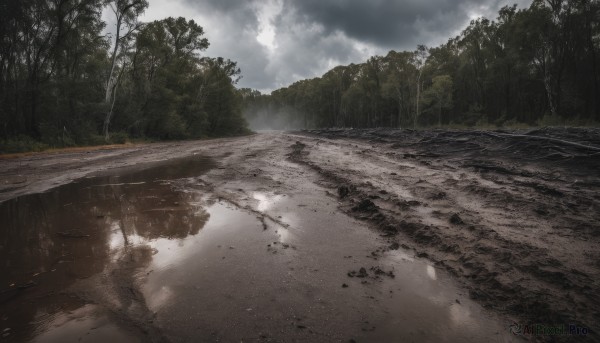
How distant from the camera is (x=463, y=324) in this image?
7.55ft

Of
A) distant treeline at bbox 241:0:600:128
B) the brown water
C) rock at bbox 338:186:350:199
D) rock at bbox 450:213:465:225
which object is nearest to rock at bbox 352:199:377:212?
the brown water

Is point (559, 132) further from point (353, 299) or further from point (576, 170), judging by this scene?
point (353, 299)

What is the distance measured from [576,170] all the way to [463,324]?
684 centimetres

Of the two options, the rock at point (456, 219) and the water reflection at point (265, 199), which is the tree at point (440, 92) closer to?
the water reflection at point (265, 199)

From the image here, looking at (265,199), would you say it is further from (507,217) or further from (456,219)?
(507,217)

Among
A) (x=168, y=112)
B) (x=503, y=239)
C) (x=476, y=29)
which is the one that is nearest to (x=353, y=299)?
(x=503, y=239)

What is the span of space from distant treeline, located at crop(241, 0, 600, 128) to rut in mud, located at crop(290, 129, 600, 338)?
21561 millimetres

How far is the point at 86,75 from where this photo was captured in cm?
2338

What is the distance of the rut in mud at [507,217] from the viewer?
8.48 ft

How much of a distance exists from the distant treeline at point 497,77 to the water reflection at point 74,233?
29.3 metres

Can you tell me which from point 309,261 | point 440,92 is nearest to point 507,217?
point 309,261

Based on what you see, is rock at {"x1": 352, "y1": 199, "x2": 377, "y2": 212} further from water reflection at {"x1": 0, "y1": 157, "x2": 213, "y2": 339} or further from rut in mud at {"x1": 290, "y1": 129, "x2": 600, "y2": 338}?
water reflection at {"x1": 0, "y1": 157, "x2": 213, "y2": 339}

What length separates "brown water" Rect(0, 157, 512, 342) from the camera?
2.21 metres

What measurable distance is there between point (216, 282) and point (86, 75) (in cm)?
2794
